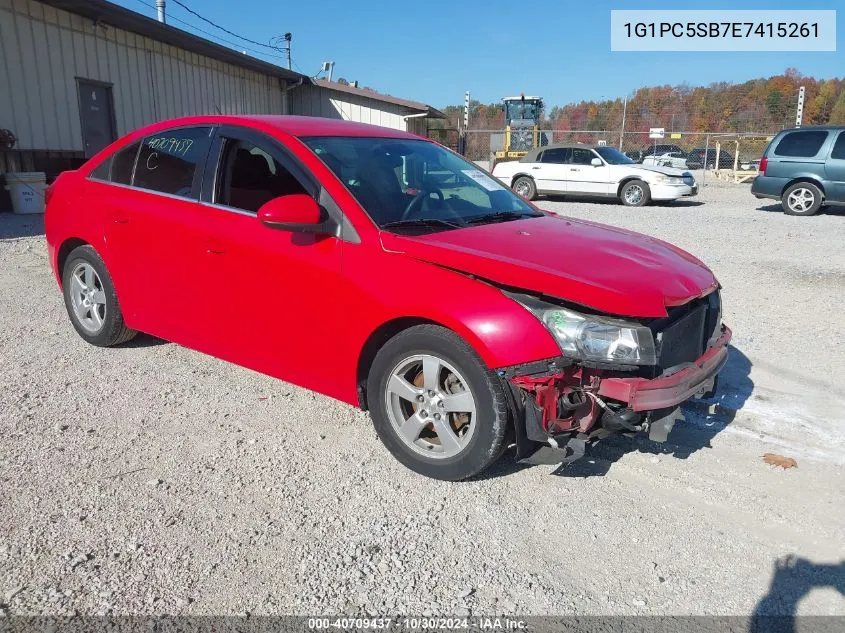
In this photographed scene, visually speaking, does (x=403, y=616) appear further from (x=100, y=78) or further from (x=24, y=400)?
(x=100, y=78)

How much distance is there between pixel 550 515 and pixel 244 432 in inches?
69.4

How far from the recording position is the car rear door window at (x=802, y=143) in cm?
1422

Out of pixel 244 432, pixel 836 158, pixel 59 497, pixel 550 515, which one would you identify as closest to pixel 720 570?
pixel 550 515

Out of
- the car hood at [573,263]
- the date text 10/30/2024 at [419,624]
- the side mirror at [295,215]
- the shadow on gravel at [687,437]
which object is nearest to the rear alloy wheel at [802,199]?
the shadow on gravel at [687,437]

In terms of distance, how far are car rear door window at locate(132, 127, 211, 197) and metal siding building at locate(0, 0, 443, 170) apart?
33.7 feet

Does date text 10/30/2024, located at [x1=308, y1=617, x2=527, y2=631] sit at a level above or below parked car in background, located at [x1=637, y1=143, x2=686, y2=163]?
below

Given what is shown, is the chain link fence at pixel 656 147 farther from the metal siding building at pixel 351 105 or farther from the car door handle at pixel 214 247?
the car door handle at pixel 214 247

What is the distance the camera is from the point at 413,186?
150 inches

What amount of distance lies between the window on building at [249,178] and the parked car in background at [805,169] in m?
14.3

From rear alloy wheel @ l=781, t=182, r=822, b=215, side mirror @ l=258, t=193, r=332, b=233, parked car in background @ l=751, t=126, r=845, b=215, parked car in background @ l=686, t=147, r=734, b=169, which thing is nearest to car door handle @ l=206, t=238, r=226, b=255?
side mirror @ l=258, t=193, r=332, b=233

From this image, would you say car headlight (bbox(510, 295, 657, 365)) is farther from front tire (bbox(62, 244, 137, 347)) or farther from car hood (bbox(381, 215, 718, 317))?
front tire (bbox(62, 244, 137, 347))

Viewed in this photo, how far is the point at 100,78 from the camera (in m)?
14.9

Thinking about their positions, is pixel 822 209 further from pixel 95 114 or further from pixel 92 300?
pixel 95 114

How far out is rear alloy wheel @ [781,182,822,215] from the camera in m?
14.5
